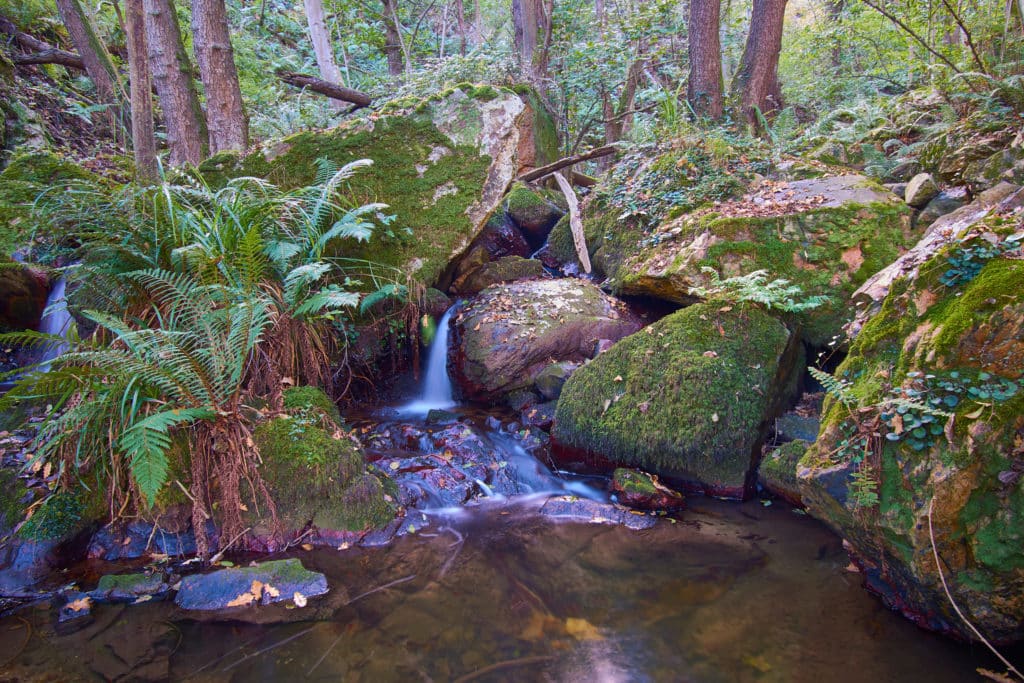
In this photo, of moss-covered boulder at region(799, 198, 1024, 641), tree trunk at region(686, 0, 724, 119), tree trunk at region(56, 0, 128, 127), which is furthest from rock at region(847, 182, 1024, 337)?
tree trunk at region(56, 0, 128, 127)

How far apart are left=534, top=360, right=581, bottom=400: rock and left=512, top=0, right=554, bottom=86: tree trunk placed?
22.4 ft

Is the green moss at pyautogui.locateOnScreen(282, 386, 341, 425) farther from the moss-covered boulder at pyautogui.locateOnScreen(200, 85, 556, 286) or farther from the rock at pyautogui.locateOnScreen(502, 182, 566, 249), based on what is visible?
the rock at pyautogui.locateOnScreen(502, 182, 566, 249)

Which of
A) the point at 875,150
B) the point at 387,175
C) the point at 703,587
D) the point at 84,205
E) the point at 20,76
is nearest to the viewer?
the point at 703,587

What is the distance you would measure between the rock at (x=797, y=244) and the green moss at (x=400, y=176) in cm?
219

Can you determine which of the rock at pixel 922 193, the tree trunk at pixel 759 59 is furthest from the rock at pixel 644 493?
the tree trunk at pixel 759 59

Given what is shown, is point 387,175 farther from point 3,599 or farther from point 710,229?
point 3,599

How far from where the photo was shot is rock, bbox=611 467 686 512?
13.9 feet

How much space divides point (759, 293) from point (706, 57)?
6.06m

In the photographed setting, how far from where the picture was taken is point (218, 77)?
771 cm

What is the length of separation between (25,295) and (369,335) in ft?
12.4

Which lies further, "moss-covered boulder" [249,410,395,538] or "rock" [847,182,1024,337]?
"moss-covered boulder" [249,410,395,538]

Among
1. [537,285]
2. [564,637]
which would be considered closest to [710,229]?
[537,285]

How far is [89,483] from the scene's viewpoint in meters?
3.66

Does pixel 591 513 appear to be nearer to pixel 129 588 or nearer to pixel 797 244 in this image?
pixel 129 588
